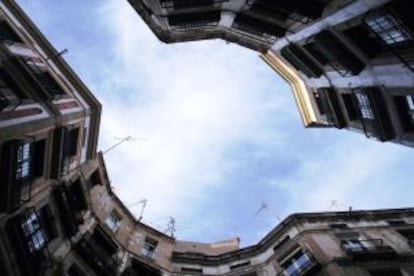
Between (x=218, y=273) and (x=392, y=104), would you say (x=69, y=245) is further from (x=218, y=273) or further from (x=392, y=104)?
(x=392, y=104)

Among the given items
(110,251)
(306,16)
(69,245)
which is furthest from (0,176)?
(306,16)

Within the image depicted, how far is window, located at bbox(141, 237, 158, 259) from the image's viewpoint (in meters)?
28.8

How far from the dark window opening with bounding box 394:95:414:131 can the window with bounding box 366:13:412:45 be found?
250 centimetres

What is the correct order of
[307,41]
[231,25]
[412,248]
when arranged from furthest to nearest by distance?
[231,25], [412,248], [307,41]

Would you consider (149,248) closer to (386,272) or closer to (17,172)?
(17,172)

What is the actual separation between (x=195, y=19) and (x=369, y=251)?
17854 mm

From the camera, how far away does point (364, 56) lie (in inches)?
722

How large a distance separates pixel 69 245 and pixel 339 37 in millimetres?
17851

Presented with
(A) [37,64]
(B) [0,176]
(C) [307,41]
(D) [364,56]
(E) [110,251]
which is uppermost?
(A) [37,64]

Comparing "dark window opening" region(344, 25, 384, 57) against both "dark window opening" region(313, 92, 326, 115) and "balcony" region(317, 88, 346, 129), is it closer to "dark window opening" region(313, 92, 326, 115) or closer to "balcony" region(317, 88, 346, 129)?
"balcony" region(317, 88, 346, 129)

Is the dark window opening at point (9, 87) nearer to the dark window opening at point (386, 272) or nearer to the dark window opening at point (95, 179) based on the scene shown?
the dark window opening at point (95, 179)

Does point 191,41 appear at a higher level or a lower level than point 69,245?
higher

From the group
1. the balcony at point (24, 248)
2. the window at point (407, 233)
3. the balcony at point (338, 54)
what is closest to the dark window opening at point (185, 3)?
the balcony at point (338, 54)

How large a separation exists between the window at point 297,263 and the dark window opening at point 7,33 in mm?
21461
